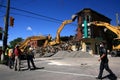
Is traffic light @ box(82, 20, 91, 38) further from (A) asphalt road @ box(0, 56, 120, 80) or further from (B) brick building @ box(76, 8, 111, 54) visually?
(A) asphalt road @ box(0, 56, 120, 80)

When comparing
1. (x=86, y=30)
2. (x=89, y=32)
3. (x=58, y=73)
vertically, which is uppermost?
(x=86, y=30)

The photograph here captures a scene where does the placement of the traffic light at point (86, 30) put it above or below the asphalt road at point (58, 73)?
above

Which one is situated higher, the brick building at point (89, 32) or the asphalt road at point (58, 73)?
the brick building at point (89, 32)

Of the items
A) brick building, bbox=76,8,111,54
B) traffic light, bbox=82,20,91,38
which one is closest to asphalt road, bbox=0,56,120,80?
brick building, bbox=76,8,111,54

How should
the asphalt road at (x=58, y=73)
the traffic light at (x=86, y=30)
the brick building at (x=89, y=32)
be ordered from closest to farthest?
the asphalt road at (x=58, y=73) < the brick building at (x=89, y=32) < the traffic light at (x=86, y=30)

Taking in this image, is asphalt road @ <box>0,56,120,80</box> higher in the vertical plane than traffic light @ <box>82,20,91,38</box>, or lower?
lower

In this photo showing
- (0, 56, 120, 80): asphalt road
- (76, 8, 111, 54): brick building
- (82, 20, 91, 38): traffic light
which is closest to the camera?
(0, 56, 120, 80): asphalt road

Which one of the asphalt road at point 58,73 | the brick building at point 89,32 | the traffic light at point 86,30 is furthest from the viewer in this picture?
the traffic light at point 86,30

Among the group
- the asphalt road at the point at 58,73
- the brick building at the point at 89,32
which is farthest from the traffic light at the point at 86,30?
the asphalt road at the point at 58,73

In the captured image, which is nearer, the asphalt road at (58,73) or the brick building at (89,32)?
the asphalt road at (58,73)

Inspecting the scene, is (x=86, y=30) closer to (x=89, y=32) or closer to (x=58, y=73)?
(x=89, y=32)

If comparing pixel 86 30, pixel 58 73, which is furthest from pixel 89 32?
pixel 58 73

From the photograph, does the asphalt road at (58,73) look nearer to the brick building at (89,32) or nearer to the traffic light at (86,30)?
the brick building at (89,32)

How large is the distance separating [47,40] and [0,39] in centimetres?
2412
